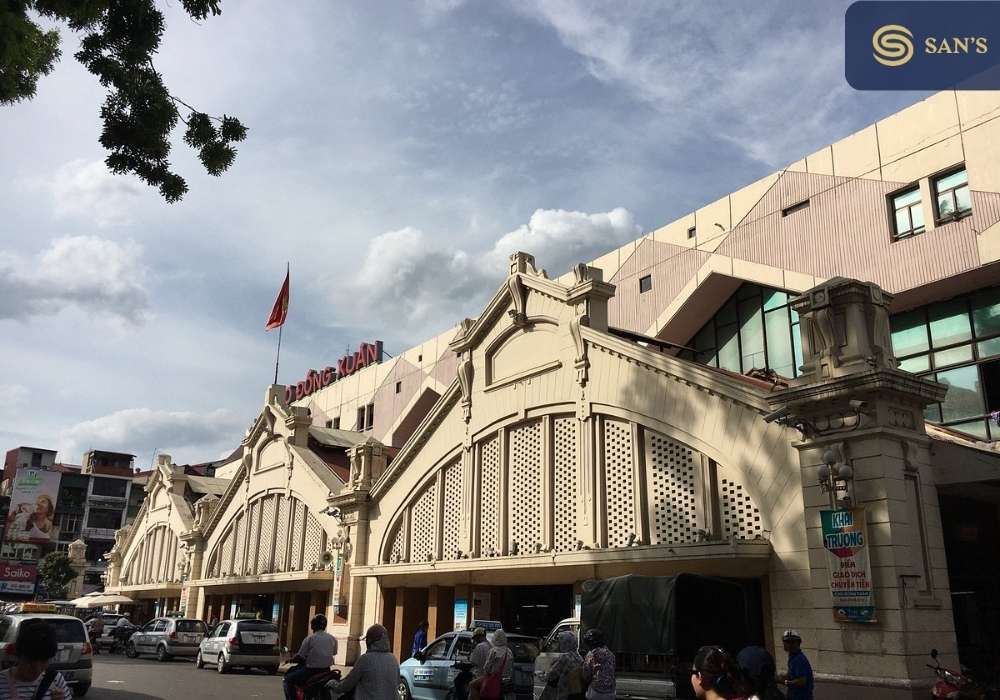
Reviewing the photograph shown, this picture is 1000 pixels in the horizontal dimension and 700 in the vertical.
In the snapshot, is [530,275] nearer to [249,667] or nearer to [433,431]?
[433,431]

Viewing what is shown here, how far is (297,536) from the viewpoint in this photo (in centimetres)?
3253

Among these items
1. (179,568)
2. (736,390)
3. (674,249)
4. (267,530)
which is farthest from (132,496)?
(736,390)

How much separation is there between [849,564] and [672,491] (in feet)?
15.0

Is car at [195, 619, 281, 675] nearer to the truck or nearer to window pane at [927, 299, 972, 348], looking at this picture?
the truck

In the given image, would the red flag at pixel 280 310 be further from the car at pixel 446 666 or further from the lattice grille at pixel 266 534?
the car at pixel 446 666

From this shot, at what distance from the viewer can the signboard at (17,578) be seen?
4938 cm

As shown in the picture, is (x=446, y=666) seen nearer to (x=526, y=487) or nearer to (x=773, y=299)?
(x=526, y=487)

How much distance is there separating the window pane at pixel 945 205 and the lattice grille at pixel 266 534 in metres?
26.7

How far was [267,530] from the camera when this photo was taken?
115 ft

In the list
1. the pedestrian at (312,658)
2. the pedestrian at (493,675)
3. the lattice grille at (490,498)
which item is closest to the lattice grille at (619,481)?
the lattice grille at (490,498)

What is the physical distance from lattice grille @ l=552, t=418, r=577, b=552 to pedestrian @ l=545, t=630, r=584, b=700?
355 inches

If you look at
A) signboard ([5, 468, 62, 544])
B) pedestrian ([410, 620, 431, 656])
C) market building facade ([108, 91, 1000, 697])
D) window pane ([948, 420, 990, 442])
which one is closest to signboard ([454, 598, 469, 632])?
market building facade ([108, 91, 1000, 697])

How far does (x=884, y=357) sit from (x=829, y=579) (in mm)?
3888

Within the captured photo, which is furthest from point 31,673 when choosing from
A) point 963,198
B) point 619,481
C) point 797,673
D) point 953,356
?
point 963,198
